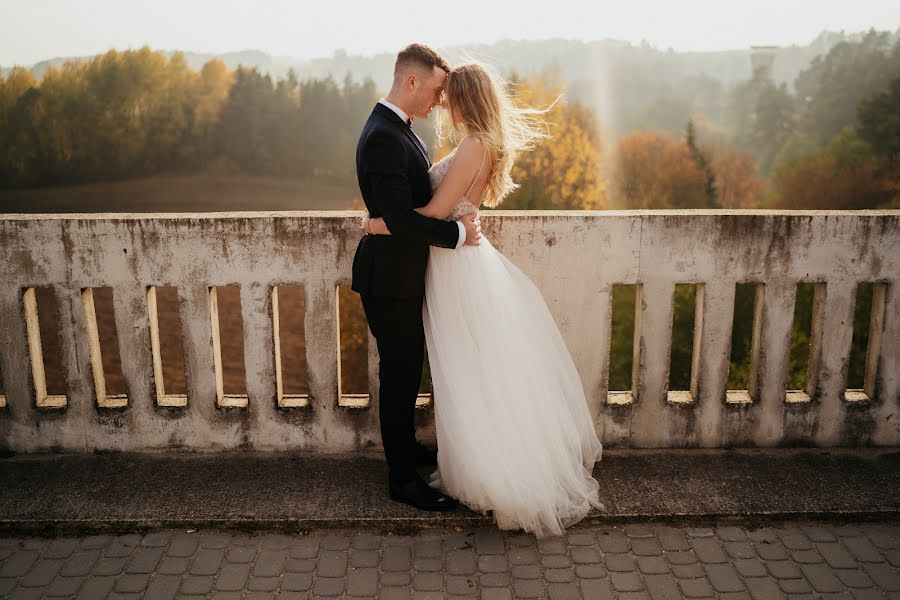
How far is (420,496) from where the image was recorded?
3.50 metres

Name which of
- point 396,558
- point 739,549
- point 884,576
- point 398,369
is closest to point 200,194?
point 398,369

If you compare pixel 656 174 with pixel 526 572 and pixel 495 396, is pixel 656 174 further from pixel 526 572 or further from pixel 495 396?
pixel 526 572

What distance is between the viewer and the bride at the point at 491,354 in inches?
128

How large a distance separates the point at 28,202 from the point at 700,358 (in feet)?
183

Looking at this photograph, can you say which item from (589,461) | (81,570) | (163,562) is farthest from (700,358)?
(81,570)

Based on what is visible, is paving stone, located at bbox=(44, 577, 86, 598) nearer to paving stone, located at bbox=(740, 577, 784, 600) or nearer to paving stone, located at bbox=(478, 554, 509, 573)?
paving stone, located at bbox=(478, 554, 509, 573)

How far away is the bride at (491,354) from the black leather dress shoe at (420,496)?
0.06m

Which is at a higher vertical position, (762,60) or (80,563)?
(762,60)

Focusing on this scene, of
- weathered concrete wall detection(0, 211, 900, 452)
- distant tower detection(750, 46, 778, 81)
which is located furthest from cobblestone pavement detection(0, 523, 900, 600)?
distant tower detection(750, 46, 778, 81)

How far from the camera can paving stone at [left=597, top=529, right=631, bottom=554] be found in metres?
3.23

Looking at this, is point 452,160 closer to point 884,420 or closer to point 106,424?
point 106,424

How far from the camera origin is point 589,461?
12.3ft

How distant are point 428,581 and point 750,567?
1383 millimetres

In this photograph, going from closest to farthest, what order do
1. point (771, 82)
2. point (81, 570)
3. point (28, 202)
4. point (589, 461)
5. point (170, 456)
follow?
point (81, 570)
point (589, 461)
point (170, 456)
point (28, 202)
point (771, 82)
